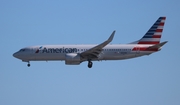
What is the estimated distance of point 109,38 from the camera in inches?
2409

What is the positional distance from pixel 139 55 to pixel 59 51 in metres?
11.7

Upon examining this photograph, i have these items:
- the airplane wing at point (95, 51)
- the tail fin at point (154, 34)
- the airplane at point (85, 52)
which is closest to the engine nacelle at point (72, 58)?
the airplane at point (85, 52)

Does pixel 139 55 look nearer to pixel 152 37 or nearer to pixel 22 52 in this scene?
pixel 152 37

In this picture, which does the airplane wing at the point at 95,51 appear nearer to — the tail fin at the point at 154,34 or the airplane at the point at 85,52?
the airplane at the point at 85,52

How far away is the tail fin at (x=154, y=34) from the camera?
68.0 m

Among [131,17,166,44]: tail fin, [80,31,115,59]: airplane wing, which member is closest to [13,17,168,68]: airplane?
[80,31,115,59]: airplane wing

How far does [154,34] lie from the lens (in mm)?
68812

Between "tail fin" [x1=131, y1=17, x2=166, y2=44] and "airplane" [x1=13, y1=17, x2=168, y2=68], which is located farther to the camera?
"tail fin" [x1=131, y1=17, x2=166, y2=44]

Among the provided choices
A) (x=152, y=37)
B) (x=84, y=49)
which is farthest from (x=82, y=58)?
(x=152, y=37)

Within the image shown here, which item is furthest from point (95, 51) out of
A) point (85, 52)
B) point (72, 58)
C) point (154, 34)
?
point (154, 34)

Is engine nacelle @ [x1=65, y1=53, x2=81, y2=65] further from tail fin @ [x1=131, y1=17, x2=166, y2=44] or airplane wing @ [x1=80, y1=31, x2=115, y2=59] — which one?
tail fin @ [x1=131, y1=17, x2=166, y2=44]

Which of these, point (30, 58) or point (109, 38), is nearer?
Result: point (109, 38)

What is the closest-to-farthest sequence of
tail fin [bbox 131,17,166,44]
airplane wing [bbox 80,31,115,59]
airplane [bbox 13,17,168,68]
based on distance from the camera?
airplane wing [bbox 80,31,115,59] → airplane [bbox 13,17,168,68] → tail fin [bbox 131,17,166,44]

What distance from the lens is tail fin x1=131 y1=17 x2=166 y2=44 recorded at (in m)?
68.0
